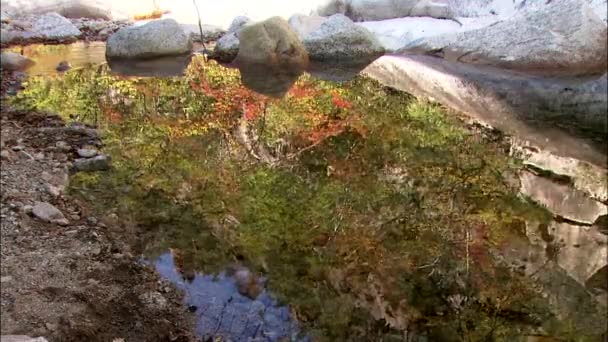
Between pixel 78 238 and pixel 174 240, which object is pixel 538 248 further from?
pixel 78 238

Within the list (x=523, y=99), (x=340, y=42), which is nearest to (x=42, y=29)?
(x=340, y=42)

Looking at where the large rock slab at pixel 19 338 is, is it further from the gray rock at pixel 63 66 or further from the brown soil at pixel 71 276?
the gray rock at pixel 63 66

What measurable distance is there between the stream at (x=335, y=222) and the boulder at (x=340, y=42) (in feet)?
12.2

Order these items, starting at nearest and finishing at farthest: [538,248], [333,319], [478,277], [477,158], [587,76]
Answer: [333,319] → [478,277] → [538,248] → [477,158] → [587,76]

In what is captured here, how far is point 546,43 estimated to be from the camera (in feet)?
26.0

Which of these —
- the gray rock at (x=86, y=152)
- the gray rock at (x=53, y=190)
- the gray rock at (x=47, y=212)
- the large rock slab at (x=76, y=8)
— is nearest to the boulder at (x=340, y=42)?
the large rock slab at (x=76, y=8)

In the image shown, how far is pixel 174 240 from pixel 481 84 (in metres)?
5.94

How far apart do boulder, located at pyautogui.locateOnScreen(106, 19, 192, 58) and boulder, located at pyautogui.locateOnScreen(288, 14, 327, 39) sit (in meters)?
2.26

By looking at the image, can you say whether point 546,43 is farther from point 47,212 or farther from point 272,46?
point 47,212

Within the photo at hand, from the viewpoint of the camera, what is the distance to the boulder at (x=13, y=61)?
6679 mm

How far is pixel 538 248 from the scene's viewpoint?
380 cm

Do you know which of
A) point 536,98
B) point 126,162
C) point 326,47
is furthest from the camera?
point 326,47

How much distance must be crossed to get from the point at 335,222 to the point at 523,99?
4.38 meters

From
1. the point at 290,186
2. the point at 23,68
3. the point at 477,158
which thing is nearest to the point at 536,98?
the point at 477,158
